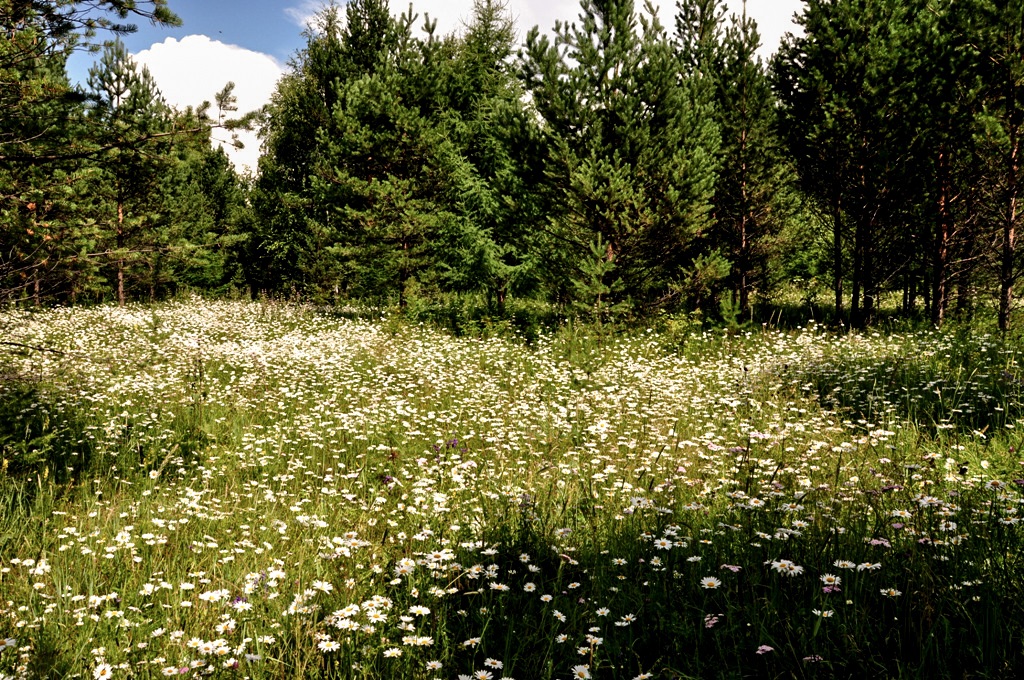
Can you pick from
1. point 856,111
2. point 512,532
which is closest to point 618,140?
point 856,111

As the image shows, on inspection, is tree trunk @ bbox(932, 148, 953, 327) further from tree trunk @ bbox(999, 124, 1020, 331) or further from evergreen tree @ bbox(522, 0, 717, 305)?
evergreen tree @ bbox(522, 0, 717, 305)

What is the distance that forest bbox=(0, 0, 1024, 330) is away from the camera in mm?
10242

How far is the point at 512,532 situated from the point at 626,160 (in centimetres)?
1200

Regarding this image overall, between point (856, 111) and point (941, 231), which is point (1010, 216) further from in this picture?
point (856, 111)

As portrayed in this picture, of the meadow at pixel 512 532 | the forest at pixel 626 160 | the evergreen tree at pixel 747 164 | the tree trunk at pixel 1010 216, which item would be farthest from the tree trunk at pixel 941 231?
the meadow at pixel 512 532

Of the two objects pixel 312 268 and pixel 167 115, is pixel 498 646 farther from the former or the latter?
pixel 312 268

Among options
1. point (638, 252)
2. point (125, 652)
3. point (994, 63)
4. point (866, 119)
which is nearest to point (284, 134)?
point (638, 252)

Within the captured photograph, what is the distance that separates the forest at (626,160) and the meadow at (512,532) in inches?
84.6

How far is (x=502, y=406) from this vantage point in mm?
7430

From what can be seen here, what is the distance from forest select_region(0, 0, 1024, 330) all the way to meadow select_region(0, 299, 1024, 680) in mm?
2149

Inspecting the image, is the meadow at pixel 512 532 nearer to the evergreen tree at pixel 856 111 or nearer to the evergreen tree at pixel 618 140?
the evergreen tree at pixel 618 140

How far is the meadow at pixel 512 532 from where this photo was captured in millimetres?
2512

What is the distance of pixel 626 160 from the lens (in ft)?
45.8

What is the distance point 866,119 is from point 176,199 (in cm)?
2854
